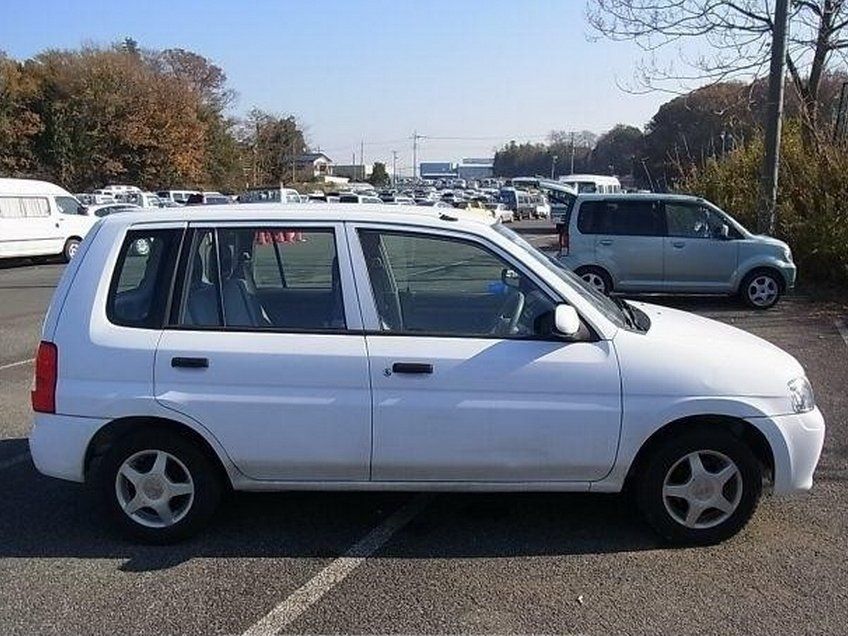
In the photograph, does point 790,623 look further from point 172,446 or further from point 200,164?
point 200,164

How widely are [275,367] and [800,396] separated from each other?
2623mm

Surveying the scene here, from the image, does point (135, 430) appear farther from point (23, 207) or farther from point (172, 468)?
point (23, 207)

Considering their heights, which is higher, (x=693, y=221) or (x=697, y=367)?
(x=693, y=221)

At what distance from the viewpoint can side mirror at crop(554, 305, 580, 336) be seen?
357 cm

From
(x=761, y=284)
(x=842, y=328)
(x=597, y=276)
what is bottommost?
(x=842, y=328)

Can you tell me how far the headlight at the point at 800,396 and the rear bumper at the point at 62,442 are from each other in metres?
3.42

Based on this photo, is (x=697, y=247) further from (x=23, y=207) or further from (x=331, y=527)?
(x=23, y=207)

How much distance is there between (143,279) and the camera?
3830 millimetres

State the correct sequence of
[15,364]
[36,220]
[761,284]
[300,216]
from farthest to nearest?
[36,220], [761,284], [15,364], [300,216]

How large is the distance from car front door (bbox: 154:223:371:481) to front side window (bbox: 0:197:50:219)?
1723cm

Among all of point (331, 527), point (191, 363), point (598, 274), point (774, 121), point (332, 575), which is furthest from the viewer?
point (774, 121)

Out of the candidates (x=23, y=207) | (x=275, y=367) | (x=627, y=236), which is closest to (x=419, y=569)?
(x=275, y=367)

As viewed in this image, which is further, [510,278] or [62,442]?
[510,278]

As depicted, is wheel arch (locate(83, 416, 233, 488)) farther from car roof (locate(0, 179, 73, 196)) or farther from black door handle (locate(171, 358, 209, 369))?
car roof (locate(0, 179, 73, 196))
